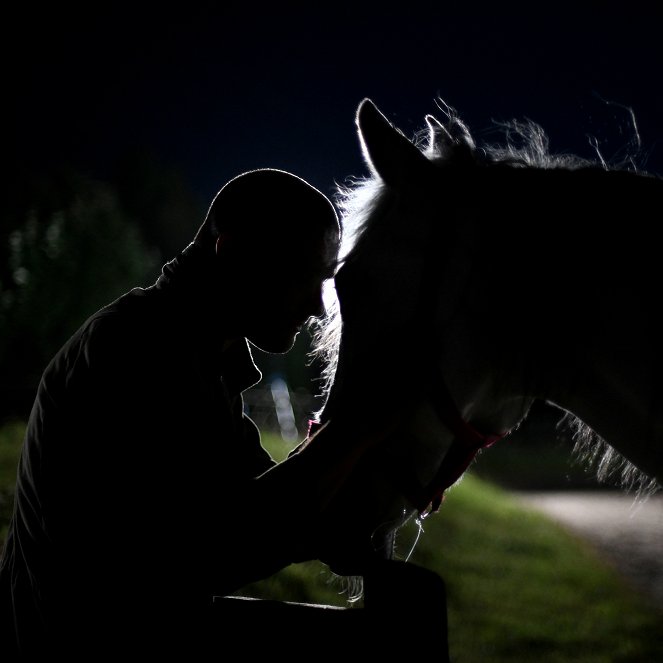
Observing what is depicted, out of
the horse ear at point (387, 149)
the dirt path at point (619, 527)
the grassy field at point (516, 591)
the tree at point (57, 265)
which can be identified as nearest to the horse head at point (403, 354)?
the horse ear at point (387, 149)

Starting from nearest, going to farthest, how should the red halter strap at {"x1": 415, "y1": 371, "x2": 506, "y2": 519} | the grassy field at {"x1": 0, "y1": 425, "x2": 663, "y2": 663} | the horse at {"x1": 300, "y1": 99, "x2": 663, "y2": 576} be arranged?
the horse at {"x1": 300, "y1": 99, "x2": 663, "y2": 576}, the red halter strap at {"x1": 415, "y1": 371, "x2": 506, "y2": 519}, the grassy field at {"x1": 0, "y1": 425, "x2": 663, "y2": 663}

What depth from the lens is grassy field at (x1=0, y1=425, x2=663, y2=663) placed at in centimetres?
496

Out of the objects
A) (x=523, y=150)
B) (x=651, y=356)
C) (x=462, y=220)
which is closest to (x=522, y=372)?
(x=651, y=356)

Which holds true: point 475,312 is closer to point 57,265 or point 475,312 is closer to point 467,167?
point 467,167

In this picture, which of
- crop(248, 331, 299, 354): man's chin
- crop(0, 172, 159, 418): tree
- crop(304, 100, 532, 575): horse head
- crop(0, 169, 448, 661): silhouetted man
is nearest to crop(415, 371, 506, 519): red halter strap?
crop(304, 100, 532, 575): horse head

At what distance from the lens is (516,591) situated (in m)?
→ 6.42

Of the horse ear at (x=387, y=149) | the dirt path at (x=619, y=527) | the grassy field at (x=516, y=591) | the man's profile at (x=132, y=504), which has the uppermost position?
the horse ear at (x=387, y=149)

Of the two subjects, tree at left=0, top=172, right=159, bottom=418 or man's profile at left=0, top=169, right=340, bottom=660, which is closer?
man's profile at left=0, top=169, right=340, bottom=660

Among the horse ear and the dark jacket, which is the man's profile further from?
the horse ear

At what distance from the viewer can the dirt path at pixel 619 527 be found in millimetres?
7336

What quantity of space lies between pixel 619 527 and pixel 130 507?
1041 centimetres

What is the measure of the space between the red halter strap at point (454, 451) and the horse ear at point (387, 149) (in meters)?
0.58

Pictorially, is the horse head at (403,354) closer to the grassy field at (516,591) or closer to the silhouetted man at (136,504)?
the silhouetted man at (136,504)

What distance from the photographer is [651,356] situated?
1.35 metres
